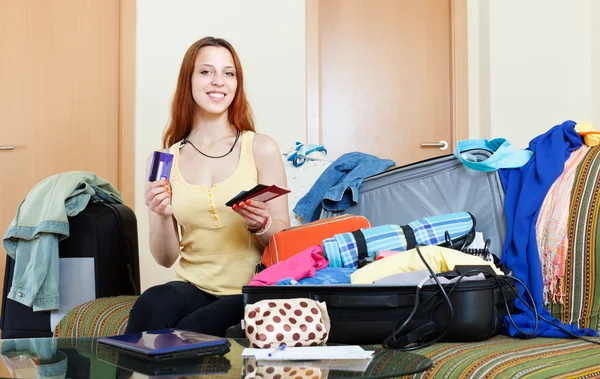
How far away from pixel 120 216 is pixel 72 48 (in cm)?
156

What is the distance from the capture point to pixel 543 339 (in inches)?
63.2

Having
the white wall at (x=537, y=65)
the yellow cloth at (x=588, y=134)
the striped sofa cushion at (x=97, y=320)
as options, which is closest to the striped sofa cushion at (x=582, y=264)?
the yellow cloth at (x=588, y=134)

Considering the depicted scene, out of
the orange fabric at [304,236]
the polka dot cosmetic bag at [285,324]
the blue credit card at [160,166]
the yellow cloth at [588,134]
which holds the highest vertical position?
the yellow cloth at [588,134]

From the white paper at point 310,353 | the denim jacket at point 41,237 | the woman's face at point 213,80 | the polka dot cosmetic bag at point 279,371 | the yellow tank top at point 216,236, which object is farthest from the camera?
the denim jacket at point 41,237

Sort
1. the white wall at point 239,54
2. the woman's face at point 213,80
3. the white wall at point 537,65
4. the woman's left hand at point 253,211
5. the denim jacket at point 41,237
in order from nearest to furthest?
1. the woman's left hand at point 253,211
2. the woman's face at point 213,80
3. the denim jacket at point 41,237
4. the white wall at point 537,65
5. the white wall at point 239,54

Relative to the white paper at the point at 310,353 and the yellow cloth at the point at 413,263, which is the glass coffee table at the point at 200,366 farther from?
the yellow cloth at the point at 413,263

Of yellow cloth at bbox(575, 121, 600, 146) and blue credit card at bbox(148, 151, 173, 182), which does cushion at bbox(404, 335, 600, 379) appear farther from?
blue credit card at bbox(148, 151, 173, 182)

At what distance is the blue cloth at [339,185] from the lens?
7.23 feet

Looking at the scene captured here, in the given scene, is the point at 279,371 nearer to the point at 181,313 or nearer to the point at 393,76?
the point at 181,313

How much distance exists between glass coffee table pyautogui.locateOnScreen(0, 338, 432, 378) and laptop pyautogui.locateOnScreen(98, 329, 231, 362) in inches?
0.6

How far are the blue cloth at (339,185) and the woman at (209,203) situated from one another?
0.21 meters

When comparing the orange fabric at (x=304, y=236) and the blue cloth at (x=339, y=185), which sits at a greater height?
the blue cloth at (x=339, y=185)

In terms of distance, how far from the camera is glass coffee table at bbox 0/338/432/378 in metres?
Result: 1.02

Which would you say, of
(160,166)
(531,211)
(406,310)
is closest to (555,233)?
(531,211)
